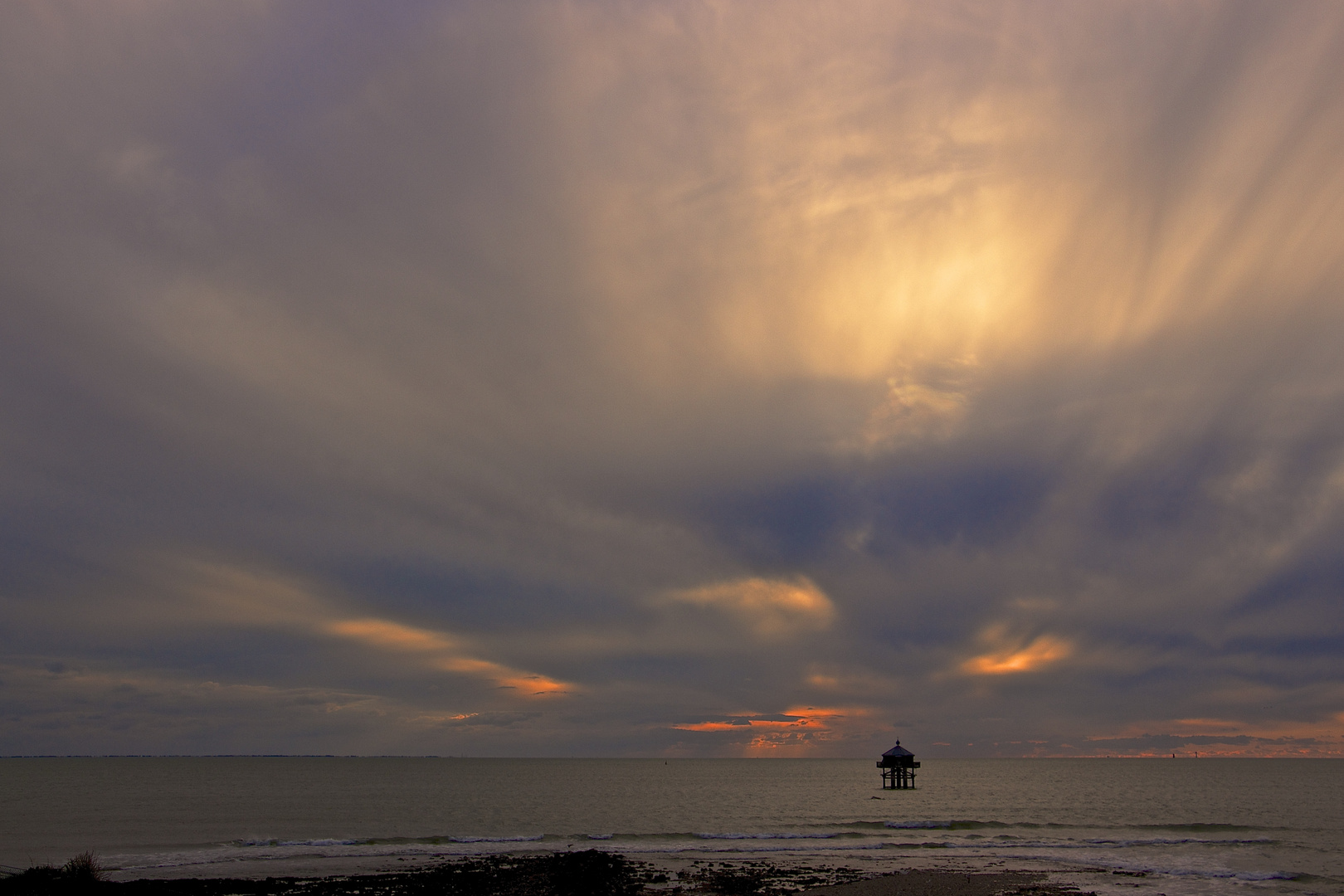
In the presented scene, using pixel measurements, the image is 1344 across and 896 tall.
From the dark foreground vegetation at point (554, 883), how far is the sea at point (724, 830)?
3.18 m

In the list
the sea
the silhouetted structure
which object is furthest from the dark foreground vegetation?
the silhouetted structure

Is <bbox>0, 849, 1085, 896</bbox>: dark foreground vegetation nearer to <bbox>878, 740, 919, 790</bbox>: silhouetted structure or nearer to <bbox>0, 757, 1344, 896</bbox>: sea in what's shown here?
<bbox>0, 757, 1344, 896</bbox>: sea

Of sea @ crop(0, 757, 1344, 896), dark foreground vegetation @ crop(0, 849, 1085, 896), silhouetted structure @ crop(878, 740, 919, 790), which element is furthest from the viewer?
silhouetted structure @ crop(878, 740, 919, 790)

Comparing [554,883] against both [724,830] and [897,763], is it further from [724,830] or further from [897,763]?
[897,763]

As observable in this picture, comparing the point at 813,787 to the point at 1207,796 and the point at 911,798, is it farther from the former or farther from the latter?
the point at 1207,796

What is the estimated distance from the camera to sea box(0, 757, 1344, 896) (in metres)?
48.1

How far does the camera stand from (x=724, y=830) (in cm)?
6756

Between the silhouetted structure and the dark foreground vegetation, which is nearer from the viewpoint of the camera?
the dark foreground vegetation

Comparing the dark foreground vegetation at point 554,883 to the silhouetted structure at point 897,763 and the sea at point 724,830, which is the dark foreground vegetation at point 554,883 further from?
the silhouetted structure at point 897,763

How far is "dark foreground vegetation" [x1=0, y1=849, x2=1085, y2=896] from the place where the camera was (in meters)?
38.1

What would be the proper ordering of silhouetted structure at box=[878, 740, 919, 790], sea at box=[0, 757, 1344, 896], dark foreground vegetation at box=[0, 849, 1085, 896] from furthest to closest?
silhouetted structure at box=[878, 740, 919, 790]
sea at box=[0, 757, 1344, 896]
dark foreground vegetation at box=[0, 849, 1085, 896]

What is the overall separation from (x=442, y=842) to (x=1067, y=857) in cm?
4232

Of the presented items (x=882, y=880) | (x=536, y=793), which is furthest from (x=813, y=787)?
(x=882, y=880)

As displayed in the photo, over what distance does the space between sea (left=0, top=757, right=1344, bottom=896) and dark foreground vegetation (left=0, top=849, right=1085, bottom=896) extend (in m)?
3.18
